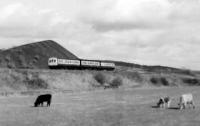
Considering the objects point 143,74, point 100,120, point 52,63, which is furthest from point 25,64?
point 100,120

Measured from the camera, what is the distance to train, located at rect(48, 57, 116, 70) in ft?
359

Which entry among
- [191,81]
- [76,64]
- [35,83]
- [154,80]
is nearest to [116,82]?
[76,64]

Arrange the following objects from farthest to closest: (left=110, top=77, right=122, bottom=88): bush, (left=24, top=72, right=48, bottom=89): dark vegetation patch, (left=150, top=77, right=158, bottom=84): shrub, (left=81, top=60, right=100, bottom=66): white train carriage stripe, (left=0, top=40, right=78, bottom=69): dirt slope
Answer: (left=0, top=40, right=78, bottom=69): dirt slope, (left=150, top=77, right=158, bottom=84): shrub, (left=81, top=60, right=100, bottom=66): white train carriage stripe, (left=110, top=77, right=122, bottom=88): bush, (left=24, top=72, right=48, bottom=89): dark vegetation patch

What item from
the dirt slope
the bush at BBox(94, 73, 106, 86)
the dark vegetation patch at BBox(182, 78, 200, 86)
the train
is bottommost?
the dark vegetation patch at BBox(182, 78, 200, 86)

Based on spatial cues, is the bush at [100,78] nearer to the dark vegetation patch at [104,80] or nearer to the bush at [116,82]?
the dark vegetation patch at [104,80]

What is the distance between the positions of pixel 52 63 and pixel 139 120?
8742 cm

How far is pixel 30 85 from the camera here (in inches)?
3757

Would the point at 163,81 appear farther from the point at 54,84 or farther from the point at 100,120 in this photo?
the point at 100,120

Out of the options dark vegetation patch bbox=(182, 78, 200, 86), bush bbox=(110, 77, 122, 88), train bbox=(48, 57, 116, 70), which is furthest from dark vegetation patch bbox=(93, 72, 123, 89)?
dark vegetation patch bbox=(182, 78, 200, 86)

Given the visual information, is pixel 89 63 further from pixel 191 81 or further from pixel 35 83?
pixel 191 81

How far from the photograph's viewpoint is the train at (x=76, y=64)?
109m

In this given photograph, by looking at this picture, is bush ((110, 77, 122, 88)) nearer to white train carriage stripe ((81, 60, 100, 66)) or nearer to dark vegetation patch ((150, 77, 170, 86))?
white train carriage stripe ((81, 60, 100, 66))

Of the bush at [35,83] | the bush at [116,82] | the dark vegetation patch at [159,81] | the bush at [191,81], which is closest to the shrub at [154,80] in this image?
the dark vegetation patch at [159,81]

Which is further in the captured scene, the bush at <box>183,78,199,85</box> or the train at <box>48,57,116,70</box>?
the bush at <box>183,78,199,85</box>
